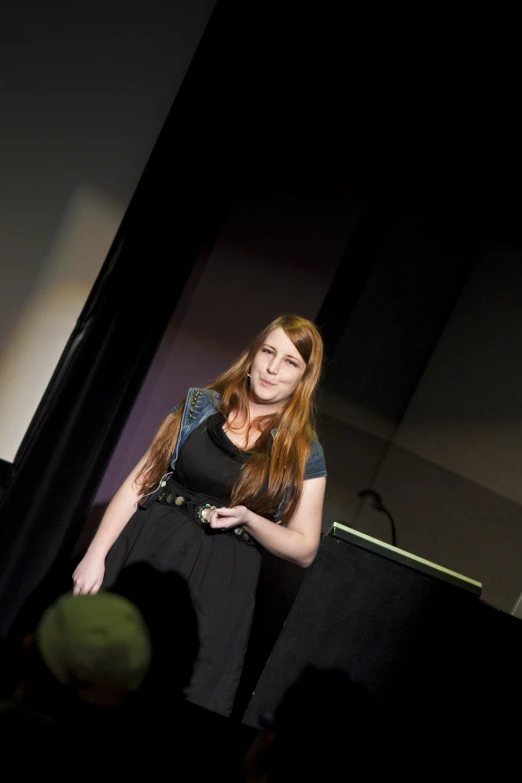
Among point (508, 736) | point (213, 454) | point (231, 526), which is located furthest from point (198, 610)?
point (508, 736)

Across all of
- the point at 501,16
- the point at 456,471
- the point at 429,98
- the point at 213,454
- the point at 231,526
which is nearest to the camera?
the point at 231,526

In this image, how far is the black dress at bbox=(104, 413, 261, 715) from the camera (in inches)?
70.0

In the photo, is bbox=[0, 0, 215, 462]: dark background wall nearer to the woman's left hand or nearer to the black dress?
the black dress

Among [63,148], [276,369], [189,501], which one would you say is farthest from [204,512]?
[63,148]

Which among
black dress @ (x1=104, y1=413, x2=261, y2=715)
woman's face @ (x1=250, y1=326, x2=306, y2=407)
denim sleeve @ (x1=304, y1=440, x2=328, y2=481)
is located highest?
woman's face @ (x1=250, y1=326, x2=306, y2=407)

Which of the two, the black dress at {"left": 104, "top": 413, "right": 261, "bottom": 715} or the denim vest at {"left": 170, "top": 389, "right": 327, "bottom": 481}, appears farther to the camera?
the denim vest at {"left": 170, "top": 389, "right": 327, "bottom": 481}

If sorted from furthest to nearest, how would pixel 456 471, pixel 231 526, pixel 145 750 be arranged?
1. pixel 456 471
2. pixel 231 526
3. pixel 145 750

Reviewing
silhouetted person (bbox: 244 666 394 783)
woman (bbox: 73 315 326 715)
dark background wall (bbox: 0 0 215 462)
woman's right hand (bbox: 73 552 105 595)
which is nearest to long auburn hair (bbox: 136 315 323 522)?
woman (bbox: 73 315 326 715)

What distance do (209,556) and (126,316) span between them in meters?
1.24

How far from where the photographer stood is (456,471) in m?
3.30

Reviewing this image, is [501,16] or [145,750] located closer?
[145,750]

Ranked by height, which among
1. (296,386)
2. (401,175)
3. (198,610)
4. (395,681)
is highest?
(401,175)

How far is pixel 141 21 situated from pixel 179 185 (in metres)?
0.79

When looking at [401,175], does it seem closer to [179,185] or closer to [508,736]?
[179,185]
